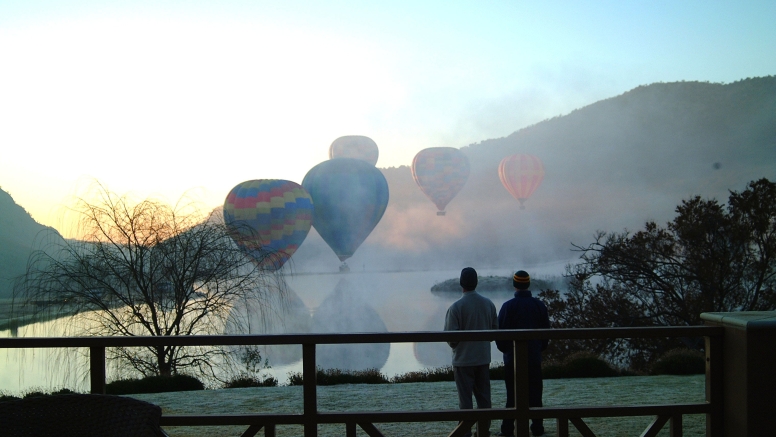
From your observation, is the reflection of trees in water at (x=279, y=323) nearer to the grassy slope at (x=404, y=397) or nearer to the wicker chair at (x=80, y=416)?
the grassy slope at (x=404, y=397)

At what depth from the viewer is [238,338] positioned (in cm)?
301

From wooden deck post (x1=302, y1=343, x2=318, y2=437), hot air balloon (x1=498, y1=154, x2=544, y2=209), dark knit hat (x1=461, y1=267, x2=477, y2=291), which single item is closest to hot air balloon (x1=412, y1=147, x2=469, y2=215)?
hot air balloon (x1=498, y1=154, x2=544, y2=209)

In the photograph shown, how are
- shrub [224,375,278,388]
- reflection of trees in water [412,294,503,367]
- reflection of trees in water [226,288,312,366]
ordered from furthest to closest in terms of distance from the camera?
1. reflection of trees in water [412,294,503,367]
2. reflection of trees in water [226,288,312,366]
3. shrub [224,375,278,388]

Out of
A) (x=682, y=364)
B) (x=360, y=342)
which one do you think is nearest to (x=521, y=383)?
(x=360, y=342)

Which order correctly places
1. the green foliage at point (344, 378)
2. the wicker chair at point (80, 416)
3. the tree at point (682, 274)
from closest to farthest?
the wicker chair at point (80, 416), the green foliage at point (344, 378), the tree at point (682, 274)

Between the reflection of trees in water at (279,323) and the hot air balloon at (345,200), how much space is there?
4.48 metres

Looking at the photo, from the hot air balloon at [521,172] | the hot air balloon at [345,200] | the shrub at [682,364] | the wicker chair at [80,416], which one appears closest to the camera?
the wicker chair at [80,416]

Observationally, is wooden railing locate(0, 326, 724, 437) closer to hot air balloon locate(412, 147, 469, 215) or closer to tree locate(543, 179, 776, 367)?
tree locate(543, 179, 776, 367)

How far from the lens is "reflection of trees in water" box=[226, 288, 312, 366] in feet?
39.3

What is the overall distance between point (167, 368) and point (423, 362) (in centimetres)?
1721

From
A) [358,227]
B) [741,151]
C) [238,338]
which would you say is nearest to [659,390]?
[238,338]

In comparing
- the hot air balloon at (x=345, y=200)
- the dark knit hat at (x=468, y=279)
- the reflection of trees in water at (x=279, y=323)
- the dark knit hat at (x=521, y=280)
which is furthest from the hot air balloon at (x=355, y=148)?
the dark knit hat at (x=468, y=279)

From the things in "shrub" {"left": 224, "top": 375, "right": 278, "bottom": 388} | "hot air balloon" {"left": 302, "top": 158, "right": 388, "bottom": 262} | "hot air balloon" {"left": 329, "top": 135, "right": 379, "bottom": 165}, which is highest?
"hot air balloon" {"left": 329, "top": 135, "right": 379, "bottom": 165}

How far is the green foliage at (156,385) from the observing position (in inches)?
395
